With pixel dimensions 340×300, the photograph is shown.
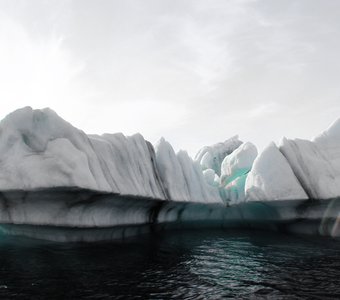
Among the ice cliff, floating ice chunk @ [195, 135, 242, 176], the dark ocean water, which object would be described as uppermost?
floating ice chunk @ [195, 135, 242, 176]

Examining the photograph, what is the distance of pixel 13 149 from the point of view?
9.38 m

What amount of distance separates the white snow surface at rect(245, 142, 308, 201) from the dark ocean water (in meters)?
3.37

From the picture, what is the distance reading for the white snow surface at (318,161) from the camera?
1516 centimetres

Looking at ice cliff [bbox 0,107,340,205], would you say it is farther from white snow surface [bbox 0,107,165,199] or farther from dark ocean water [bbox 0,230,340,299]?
dark ocean water [bbox 0,230,340,299]

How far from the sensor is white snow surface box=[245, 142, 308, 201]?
1521cm

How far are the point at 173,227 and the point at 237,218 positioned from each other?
4.50 meters

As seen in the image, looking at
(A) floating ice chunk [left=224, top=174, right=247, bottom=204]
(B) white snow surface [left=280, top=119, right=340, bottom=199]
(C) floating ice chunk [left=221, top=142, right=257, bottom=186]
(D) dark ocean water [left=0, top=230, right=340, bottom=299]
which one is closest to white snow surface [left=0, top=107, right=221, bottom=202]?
(D) dark ocean water [left=0, top=230, right=340, bottom=299]

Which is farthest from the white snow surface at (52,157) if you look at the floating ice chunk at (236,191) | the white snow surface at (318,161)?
the white snow surface at (318,161)

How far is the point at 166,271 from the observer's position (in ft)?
27.1

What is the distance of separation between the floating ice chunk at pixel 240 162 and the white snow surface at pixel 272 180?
15.2 ft

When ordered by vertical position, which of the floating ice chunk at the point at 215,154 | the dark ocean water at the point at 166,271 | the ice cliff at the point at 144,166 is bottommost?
the dark ocean water at the point at 166,271

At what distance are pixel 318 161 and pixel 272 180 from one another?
3.07m

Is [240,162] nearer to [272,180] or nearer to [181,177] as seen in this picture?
[272,180]

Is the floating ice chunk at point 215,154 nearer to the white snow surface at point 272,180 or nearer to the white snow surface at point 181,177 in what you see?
the white snow surface at point 181,177
